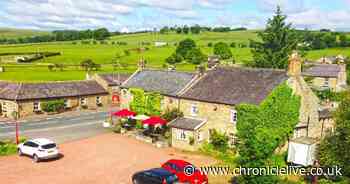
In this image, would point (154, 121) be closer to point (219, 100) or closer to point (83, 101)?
point (219, 100)

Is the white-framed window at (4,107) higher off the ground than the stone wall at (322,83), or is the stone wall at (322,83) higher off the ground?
the stone wall at (322,83)

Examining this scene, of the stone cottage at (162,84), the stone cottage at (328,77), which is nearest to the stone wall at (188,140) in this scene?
the stone cottage at (162,84)

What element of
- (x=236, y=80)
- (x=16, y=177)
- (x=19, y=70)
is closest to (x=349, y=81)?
(x=236, y=80)

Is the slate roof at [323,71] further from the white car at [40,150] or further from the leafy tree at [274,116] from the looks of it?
the white car at [40,150]

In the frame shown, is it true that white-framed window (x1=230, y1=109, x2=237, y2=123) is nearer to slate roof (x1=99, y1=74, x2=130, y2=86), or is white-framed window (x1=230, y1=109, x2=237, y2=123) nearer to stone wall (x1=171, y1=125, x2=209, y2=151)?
stone wall (x1=171, y1=125, x2=209, y2=151)

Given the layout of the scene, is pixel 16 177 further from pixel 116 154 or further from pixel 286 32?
pixel 286 32

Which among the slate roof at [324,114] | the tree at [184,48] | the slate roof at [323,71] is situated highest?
the tree at [184,48]

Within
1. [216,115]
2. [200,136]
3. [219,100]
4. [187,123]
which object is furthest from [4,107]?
[219,100]
